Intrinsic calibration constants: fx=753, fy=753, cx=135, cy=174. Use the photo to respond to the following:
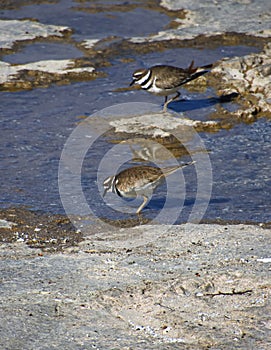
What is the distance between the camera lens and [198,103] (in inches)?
427

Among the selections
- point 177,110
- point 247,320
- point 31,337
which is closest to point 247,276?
point 247,320

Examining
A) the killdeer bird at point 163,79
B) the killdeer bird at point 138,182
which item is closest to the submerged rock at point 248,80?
the killdeer bird at point 163,79

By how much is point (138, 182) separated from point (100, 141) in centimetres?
212

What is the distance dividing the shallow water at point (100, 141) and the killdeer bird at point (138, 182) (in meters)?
0.21

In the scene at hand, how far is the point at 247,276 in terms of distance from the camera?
19.3 feet

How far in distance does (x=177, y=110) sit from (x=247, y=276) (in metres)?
5.12

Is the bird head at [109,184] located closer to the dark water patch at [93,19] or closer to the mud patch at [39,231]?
the mud patch at [39,231]

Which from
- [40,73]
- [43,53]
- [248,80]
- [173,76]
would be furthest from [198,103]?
[43,53]

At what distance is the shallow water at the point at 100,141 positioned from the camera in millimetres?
8008

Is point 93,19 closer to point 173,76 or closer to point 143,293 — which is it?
point 173,76

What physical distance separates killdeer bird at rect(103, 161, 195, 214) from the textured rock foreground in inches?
35.5

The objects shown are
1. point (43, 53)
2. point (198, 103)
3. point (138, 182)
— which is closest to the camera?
point (138, 182)

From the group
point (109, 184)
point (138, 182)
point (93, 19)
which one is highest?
point (93, 19)

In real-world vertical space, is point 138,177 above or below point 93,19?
below
